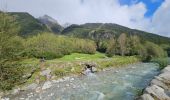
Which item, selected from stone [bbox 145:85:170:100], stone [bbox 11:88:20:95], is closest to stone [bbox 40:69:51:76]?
stone [bbox 11:88:20:95]

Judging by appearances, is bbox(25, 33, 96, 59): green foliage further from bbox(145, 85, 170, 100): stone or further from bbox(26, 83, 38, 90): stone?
bbox(145, 85, 170, 100): stone

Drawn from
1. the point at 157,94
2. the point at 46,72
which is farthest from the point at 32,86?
the point at 157,94

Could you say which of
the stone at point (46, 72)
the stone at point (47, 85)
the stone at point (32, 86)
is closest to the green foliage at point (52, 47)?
the stone at point (46, 72)

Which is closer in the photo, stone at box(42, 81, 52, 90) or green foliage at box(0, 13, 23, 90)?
green foliage at box(0, 13, 23, 90)

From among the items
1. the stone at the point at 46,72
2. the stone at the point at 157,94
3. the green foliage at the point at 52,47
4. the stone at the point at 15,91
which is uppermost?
the green foliage at the point at 52,47

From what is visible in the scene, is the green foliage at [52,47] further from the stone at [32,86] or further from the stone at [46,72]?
the stone at [32,86]

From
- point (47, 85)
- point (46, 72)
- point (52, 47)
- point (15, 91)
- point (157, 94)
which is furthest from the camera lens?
point (52, 47)

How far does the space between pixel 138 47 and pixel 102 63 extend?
64.4 m

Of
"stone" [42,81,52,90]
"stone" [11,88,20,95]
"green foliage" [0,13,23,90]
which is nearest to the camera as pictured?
"green foliage" [0,13,23,90]

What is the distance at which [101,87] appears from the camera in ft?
142

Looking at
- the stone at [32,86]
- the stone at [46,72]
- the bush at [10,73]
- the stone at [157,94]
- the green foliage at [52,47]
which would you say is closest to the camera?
the bush at [10,73]

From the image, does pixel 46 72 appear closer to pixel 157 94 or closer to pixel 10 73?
pixel 157 94

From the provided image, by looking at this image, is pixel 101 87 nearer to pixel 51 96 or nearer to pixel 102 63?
pixel 51 96

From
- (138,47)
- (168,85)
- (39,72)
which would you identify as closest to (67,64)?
(39,72)
